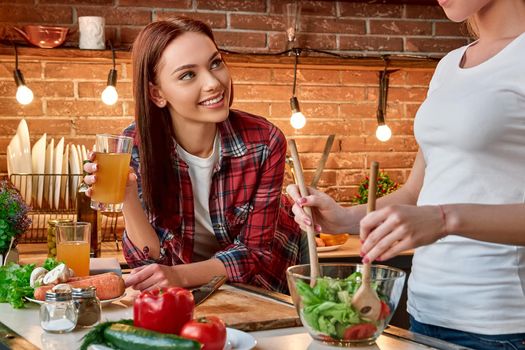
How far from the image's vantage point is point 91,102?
405 cm

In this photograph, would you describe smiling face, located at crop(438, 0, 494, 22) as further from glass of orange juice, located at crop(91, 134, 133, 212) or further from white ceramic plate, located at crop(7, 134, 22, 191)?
white ceramic plate, located at crop(7, 134, 22, 191)

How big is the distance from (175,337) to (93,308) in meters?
0.45

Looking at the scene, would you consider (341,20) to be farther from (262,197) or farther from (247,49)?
(262,197)

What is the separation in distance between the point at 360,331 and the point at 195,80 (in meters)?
1.19

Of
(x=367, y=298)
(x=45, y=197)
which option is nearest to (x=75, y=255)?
(x=367, y=298)

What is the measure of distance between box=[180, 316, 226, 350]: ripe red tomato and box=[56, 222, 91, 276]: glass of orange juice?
3.07 feet

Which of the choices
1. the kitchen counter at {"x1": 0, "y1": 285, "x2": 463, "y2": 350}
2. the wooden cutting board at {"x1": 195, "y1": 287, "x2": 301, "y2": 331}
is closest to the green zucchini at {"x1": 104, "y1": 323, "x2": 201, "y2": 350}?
A: the kitchen counter at {"x1": 0, "y1": 285, "x2": 463, "y2": 350}

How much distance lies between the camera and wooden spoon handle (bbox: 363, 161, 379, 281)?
1.60m

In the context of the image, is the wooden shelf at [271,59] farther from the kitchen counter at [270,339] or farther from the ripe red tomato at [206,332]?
the ripe red tomato at [206,332]

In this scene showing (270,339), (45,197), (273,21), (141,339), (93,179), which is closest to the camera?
(141,339)

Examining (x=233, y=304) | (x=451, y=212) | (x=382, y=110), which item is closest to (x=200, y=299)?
(x=233, y=304)

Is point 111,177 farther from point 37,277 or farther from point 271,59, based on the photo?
point 271,59

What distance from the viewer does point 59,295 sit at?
1.96 meters

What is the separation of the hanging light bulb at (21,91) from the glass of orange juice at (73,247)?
1.37 metres
